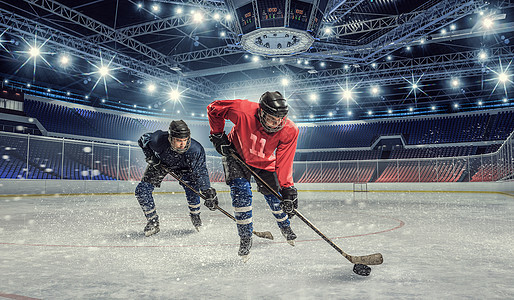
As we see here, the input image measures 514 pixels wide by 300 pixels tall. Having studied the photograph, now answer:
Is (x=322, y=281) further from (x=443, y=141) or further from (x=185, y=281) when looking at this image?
(x=443, y=141)

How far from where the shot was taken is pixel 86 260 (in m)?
2.79

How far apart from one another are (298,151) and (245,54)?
12.6 metres

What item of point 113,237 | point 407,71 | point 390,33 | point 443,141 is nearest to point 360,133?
point 443,141

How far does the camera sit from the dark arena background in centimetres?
240

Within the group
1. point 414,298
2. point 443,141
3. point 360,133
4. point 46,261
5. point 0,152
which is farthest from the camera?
point 360,133

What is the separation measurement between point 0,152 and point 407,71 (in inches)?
647

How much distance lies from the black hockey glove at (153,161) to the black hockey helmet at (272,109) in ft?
5.38

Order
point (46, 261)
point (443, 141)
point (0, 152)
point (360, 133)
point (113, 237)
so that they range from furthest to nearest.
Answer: point (360, 133) → point (443, 141) → point (0, 152) → point (113, 237) → point (46, 261)

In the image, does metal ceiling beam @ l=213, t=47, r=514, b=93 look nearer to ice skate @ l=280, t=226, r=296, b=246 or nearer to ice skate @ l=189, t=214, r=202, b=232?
ice skate @ l=189, t=214, r=202, b=232

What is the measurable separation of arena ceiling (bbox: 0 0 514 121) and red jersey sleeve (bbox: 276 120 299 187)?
776 cm

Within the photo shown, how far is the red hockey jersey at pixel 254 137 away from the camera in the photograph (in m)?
3.00

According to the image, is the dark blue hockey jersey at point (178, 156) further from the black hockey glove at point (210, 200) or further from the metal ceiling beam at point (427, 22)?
the metal ceiling beam at point (427, 22)

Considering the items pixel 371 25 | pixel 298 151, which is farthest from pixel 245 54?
pixel 298 151

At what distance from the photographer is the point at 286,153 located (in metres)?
3.17
